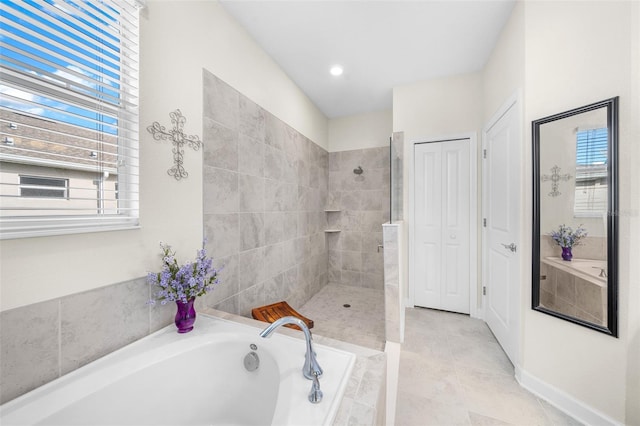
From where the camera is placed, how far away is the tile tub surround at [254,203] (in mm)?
1666

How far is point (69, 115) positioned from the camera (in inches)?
38.5

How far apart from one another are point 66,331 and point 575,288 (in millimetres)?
2555

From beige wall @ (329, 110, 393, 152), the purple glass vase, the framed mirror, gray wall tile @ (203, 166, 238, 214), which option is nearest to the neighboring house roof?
gray wall tile @ (203, 166, 238, 214)

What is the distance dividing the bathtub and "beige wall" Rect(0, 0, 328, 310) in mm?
355

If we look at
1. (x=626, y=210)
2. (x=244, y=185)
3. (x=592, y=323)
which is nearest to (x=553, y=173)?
(x=626, y=210)

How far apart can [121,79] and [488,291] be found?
10.7ft

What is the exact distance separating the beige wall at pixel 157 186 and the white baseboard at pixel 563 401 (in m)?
2.36

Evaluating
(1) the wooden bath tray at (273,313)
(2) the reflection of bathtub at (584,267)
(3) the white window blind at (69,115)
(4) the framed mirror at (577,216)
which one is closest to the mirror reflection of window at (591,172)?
(4) the framed mirror at (577,216)

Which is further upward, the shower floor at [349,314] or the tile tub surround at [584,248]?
the tile tub surround at [584,248]

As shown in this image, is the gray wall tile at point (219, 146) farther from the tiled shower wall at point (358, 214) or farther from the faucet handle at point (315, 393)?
the tiled shower wall at point (358, 214)

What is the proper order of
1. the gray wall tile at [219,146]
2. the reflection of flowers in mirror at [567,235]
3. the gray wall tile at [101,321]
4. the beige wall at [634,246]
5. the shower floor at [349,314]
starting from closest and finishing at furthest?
the gray wall tile at [101,321], the beige wall at [634,246], the reflection of flowers in mirror at [567,235], the gray wall tile at [219,146], the shower floor at [349,314]

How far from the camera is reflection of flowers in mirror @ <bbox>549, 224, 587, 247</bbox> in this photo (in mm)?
1347

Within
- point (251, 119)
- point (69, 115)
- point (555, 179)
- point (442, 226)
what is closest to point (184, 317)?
point (69, 115)

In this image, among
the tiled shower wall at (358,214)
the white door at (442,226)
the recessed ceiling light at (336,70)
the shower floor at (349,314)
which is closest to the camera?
the shower floor at (349,314)
